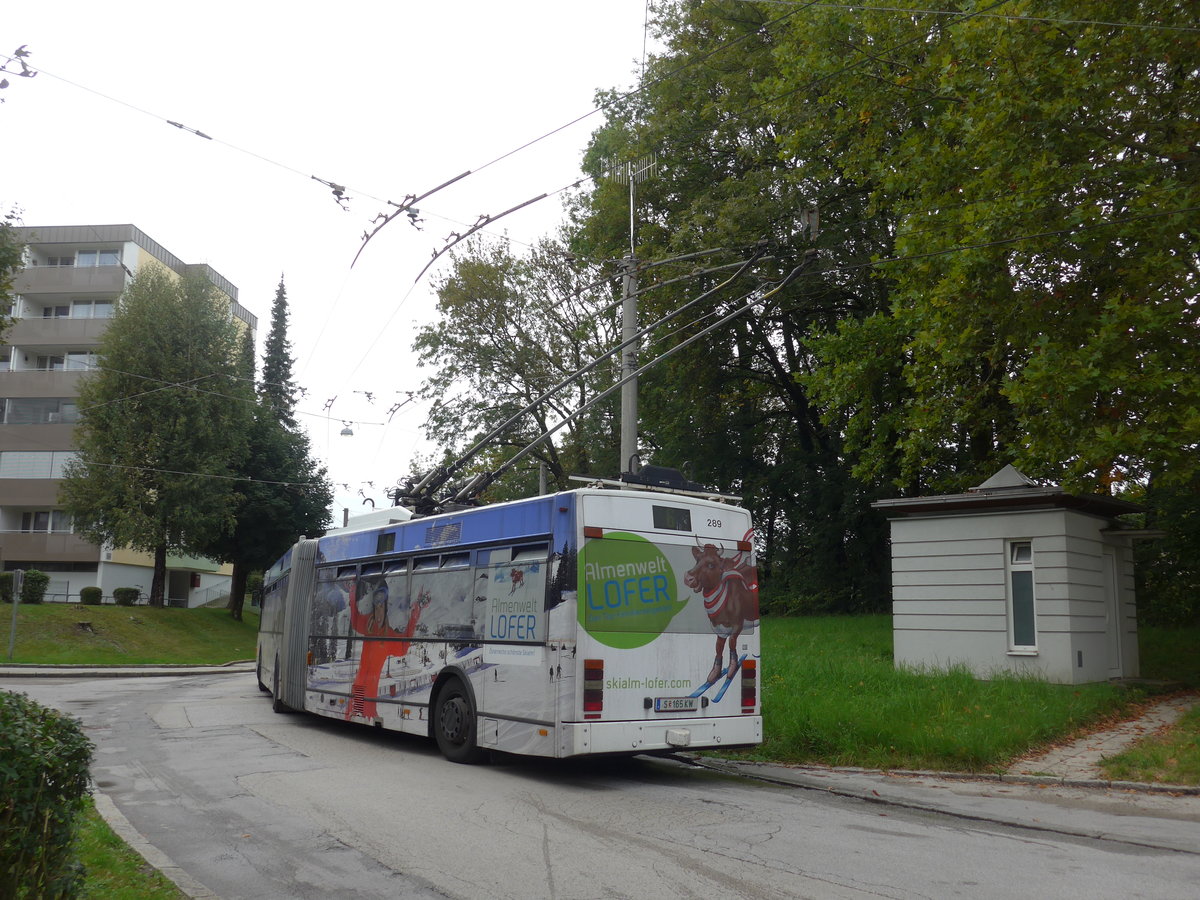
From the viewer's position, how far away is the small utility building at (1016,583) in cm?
1520

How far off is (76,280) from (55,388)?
5744mm

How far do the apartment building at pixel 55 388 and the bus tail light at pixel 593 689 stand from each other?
4327 cm

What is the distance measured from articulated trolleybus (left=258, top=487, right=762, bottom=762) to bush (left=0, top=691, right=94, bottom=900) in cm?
531

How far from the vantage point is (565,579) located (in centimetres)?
1005

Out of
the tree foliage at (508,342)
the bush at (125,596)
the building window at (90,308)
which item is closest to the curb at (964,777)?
the tree foliage at (508,342)

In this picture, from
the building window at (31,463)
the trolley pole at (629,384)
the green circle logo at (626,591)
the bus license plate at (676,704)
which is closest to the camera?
the green circle logo at (626,591)

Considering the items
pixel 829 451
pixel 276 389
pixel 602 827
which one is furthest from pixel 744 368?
pixel 276 389

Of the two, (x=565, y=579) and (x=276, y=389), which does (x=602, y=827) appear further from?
(x=276, y=389)

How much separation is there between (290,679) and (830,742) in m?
9.63

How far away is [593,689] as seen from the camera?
385 inches

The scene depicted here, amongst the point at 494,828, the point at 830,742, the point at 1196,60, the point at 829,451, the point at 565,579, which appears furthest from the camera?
the point at 829,451

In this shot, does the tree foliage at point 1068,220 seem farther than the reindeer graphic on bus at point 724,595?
Yes

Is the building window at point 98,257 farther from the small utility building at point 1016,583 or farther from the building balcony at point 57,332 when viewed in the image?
the small utility building at point 1016,583

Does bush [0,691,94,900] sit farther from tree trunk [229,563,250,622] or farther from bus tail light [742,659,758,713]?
tree trunk [229,563,250,622]
